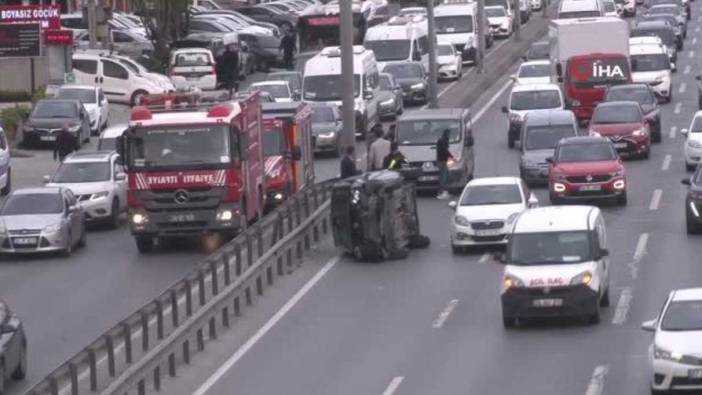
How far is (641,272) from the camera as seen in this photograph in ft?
118

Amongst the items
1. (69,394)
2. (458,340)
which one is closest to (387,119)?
(458,340)

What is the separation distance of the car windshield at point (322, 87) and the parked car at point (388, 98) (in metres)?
2.25

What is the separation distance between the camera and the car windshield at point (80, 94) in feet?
209

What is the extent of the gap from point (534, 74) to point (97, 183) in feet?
90.4

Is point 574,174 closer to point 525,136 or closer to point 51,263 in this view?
point 525,136

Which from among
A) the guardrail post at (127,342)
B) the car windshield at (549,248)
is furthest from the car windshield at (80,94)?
the guardrail post at (127,342)

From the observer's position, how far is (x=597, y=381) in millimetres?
26391

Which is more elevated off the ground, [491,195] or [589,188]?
[491,195]

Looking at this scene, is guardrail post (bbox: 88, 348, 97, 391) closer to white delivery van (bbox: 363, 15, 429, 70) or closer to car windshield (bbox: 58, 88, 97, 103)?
car windshield (bbox: 58, 88, 97, 103)

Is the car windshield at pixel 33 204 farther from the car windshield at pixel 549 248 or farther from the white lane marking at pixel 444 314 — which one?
the car windshield at pixel 549 248

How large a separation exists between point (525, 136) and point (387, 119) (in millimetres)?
15513

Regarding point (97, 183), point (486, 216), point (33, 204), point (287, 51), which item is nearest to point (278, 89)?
point (287, 51)

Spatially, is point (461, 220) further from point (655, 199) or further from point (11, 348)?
point (11, 348)

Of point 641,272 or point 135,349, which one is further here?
point 641,272
